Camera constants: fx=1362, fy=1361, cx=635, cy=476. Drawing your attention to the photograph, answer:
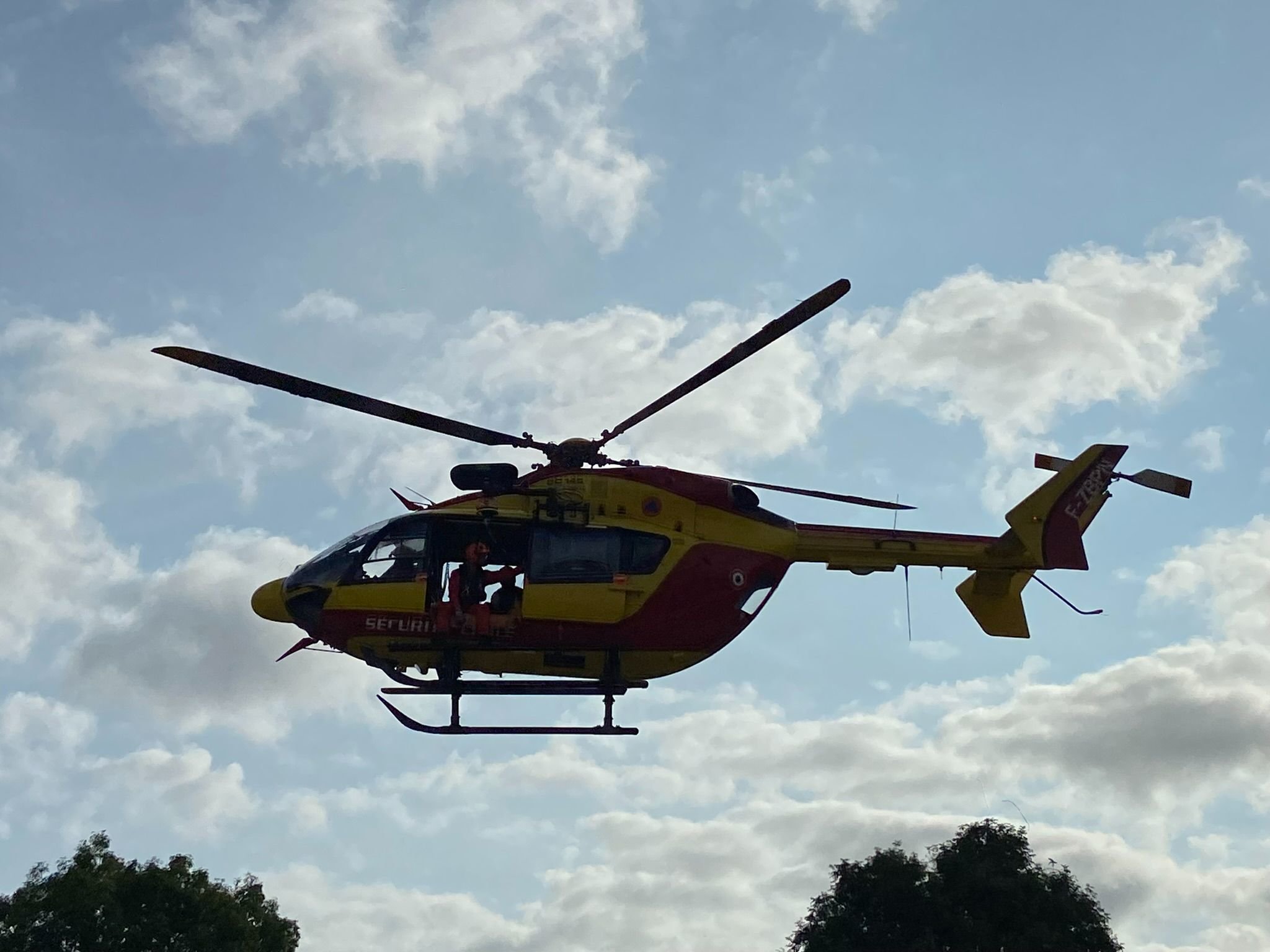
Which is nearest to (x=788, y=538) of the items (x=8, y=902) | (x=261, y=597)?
(x=261, y=597)

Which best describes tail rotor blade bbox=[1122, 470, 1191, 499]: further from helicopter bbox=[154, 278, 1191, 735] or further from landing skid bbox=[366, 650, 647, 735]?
landing skid bbox=[366, 650, 647, 735]

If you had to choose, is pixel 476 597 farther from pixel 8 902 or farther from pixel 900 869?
pixel 8 902

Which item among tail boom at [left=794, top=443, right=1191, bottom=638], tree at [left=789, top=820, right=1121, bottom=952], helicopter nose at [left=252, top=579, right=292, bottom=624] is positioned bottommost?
tree at [left=789, top=820, right=1121, bottom=952]

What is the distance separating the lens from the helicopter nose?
2606cm

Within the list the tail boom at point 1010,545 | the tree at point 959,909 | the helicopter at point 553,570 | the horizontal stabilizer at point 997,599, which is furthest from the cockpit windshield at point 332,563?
the tree at point 959,909

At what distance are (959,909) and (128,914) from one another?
1115 inches

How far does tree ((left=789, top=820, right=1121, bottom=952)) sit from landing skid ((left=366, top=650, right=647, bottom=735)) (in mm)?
19912

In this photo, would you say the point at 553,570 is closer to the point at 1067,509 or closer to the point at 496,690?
the point at 496,690

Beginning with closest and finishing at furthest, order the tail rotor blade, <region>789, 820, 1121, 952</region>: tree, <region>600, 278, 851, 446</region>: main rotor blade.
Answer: <region>600, 278, 851, 446</region>: main rotor blade, the tail rotor blade, <region>789, 820, 1121, 952</region>: tree

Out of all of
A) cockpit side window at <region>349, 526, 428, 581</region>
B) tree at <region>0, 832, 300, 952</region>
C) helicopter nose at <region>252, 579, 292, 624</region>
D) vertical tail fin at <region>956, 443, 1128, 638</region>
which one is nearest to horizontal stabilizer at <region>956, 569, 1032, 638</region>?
vertical tail fin at <region>956, 443, 1128, 638</region>

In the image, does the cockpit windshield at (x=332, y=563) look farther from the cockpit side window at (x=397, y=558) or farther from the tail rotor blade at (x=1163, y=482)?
the tail rotor blade at (x=1163, y=482)

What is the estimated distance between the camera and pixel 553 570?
81.5ft

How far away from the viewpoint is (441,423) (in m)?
25.3

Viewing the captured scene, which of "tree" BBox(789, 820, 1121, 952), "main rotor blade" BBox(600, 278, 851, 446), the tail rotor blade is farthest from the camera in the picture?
"tree" BBox(789, 820, 1121, 952)
